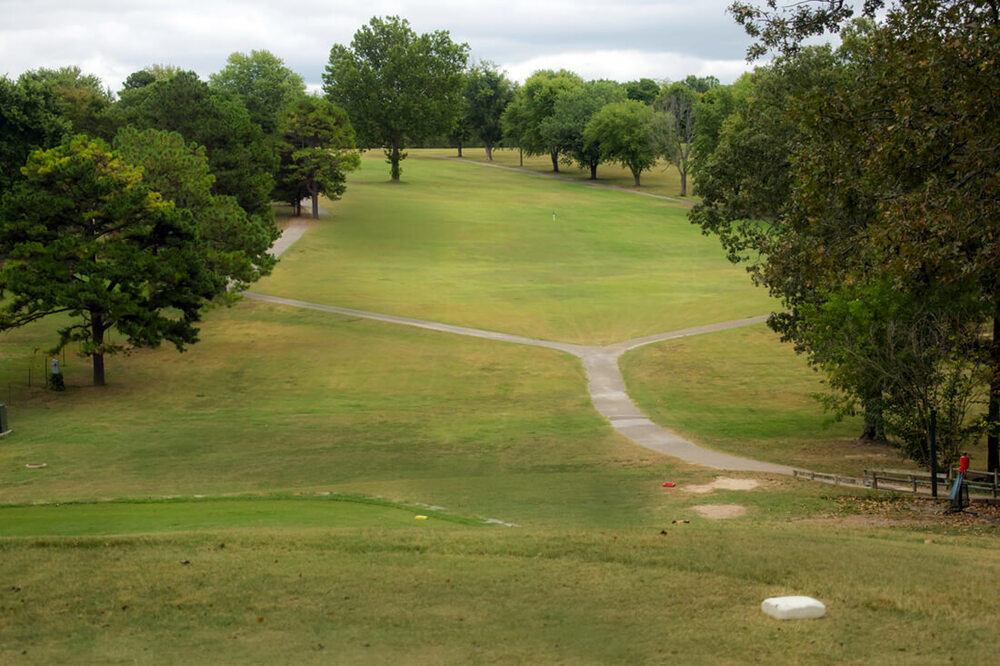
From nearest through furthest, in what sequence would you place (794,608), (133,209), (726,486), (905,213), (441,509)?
(794,608) < (905,213) < (441,509) < (726,486) < (133,209)

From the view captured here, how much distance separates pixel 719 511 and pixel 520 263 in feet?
189

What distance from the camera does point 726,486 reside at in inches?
901

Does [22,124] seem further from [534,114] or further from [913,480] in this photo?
[534,114]

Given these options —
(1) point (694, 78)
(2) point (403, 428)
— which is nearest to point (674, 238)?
(2) point (403, 428)

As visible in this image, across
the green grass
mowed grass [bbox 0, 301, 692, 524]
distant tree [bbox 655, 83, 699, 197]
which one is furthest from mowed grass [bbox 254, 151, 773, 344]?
mowed grass [bbox 0, 301, 692, 524]

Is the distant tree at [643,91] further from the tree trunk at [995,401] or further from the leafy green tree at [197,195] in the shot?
the tree trunk at [995,401]

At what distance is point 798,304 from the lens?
33.8 metres

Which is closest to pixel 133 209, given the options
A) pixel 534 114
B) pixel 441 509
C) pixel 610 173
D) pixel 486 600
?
pixel 441 509

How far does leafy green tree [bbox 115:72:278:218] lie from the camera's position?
63125 mm

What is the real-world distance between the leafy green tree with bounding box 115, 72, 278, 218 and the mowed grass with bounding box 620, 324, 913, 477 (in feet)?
103

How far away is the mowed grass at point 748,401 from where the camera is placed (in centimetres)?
2902

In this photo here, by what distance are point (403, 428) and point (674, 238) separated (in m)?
62.5

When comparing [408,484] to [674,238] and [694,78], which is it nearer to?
[674,238]

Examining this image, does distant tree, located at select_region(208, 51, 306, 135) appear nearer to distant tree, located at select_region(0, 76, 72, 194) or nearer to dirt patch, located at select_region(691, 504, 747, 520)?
distant tree, located at select_region(0, 76, 72, 194)
